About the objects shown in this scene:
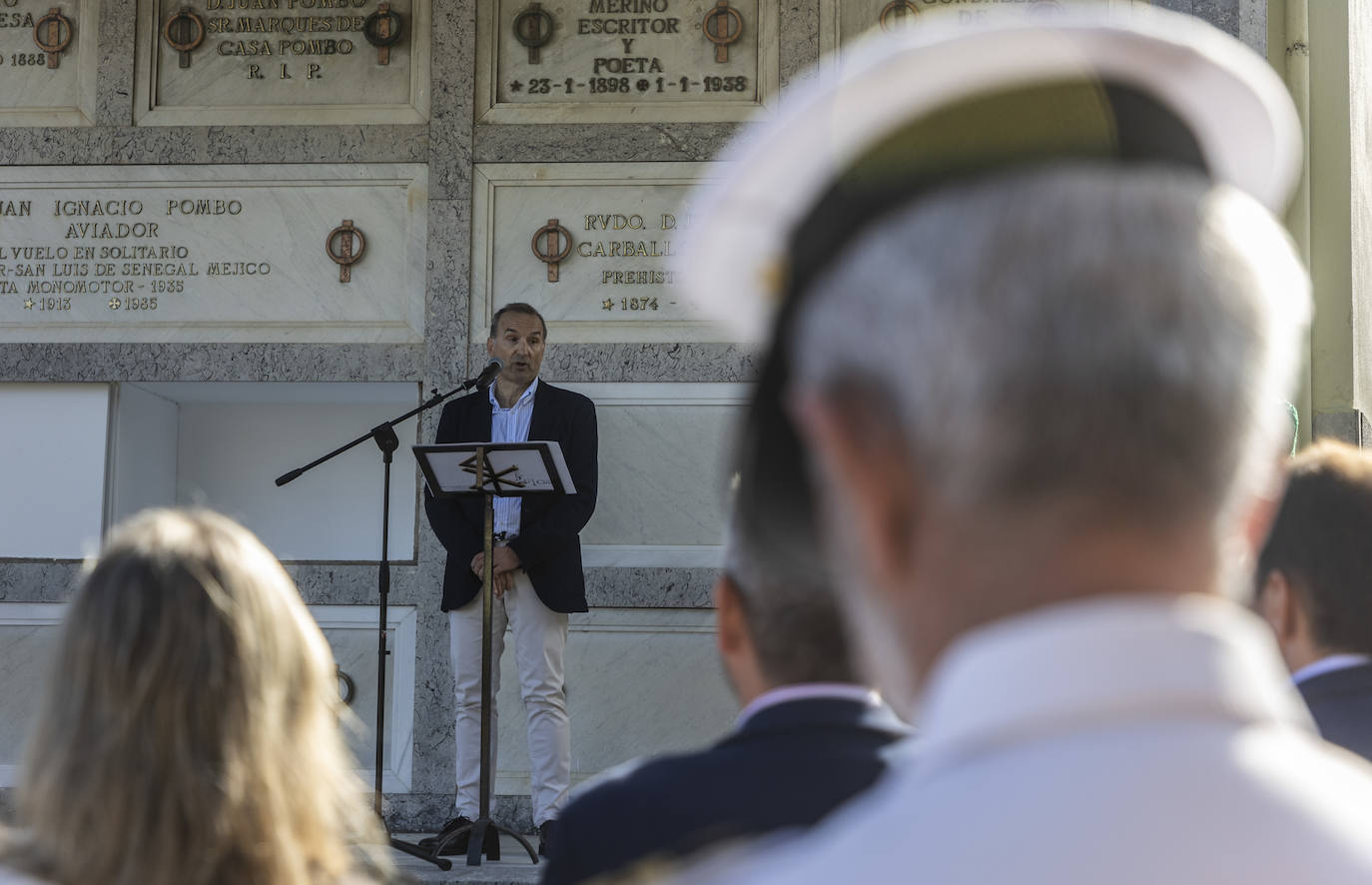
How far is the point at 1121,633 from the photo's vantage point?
509mm

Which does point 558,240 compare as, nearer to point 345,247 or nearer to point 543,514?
point 345,247

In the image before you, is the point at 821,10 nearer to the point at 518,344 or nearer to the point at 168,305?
the point at 518,344

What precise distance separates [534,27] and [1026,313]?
7.42 meters

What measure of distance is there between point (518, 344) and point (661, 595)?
155cm

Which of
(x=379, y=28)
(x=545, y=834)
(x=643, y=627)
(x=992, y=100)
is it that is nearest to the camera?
(x=992, y=100)

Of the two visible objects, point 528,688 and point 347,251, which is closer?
point 528,688

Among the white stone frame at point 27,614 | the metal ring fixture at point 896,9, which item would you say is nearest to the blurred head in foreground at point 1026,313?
the metal ring fixture at point 896,9

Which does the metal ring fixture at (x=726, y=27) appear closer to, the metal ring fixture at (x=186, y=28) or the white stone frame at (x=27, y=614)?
the metal ring fixture at (x=186, y=28)

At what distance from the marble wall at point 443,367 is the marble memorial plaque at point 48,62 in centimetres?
2

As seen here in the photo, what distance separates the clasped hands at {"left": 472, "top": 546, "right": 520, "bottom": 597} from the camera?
5.96 metres

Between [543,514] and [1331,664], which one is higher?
[543,514]

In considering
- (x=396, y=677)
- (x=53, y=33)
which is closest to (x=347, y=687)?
(x=396, y=677)

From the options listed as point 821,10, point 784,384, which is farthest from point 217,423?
point 784,384

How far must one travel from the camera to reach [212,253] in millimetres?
7629
